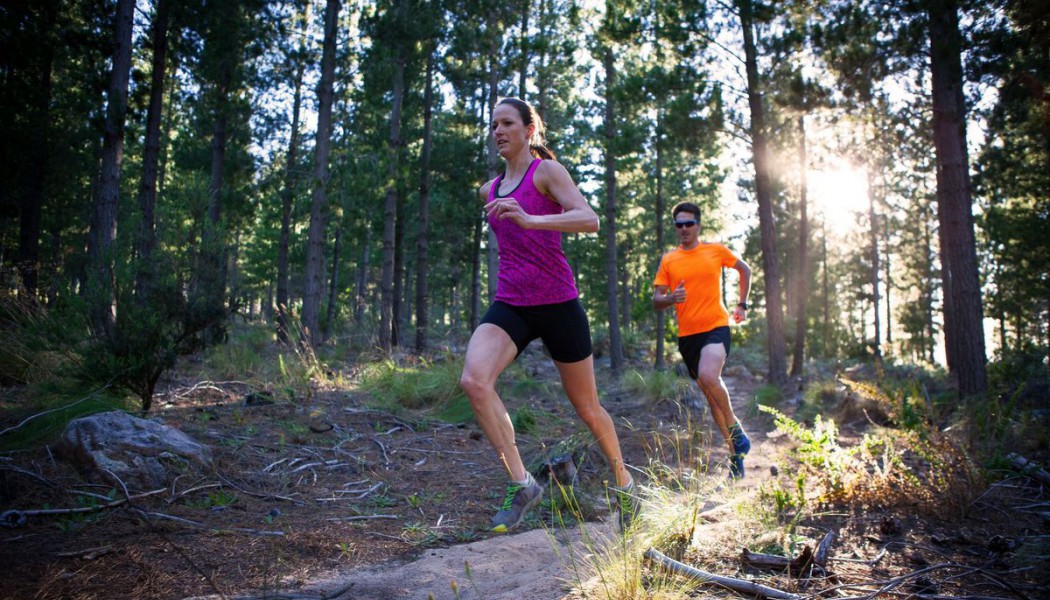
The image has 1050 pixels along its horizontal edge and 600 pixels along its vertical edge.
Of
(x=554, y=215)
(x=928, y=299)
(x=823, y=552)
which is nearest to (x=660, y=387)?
(x=554, y=215)

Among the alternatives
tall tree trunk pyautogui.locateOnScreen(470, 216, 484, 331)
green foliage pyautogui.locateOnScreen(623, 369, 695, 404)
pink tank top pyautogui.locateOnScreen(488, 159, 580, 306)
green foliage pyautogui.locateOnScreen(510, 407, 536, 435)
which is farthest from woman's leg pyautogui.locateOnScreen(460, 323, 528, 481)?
tall tree trunk pyautogui.locateOnScreen(470, 216, 484, 331)

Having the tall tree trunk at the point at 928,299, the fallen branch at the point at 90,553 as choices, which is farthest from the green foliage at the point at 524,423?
the tall tree trunk at the point at 928,299

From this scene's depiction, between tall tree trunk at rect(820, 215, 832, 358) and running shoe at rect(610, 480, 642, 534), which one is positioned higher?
tall tree trunk at rect(820, 215, 832, 358)

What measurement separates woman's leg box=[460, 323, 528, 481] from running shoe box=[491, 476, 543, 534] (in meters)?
0.10

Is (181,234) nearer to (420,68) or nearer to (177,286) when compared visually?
(177,286)

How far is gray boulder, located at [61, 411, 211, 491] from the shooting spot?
11.6 feet

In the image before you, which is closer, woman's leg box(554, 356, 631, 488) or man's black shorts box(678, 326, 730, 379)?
woman's leg box(554, 356, 631, 488)

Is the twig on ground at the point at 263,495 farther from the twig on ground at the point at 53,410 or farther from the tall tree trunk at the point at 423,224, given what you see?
the tall tree trunk at the point at 423,224

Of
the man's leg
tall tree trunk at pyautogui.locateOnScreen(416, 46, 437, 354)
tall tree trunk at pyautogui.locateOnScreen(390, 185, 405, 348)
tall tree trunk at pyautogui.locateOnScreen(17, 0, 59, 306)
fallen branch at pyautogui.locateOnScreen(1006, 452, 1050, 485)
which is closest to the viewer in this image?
fallen branch at pyautogui.locateOnScreen(1006, 452, 1050, 485)

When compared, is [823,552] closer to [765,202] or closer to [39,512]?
[39,512]

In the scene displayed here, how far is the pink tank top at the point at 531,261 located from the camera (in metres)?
3.28

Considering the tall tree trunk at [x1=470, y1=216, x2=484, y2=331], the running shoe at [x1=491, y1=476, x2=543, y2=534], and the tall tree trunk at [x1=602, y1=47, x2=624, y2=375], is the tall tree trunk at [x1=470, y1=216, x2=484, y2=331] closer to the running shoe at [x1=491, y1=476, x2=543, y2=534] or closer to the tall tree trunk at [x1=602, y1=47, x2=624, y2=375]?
the tall tree trunk at [x1=602, y1=47, x2=624, y2=375]

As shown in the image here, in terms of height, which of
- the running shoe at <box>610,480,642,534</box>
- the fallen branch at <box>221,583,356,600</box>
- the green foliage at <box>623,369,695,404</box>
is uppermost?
the green foliage at <box>623,369,695,404</box>

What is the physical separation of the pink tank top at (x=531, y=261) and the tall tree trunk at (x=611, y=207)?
11.9 meters
